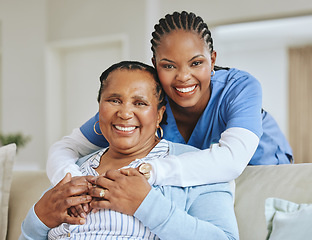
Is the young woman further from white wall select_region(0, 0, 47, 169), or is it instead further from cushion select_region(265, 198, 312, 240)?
white wall select_region(0, 0, 47, 169)

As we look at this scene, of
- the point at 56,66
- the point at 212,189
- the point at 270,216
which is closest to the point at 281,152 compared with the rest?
the point at 270,216

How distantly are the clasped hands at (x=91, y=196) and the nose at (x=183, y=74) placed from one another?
387mm

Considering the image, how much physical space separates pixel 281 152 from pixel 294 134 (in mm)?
6157

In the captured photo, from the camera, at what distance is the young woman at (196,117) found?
1.21 m

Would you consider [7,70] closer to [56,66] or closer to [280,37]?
[56,66]

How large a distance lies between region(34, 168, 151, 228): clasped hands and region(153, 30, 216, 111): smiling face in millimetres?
376

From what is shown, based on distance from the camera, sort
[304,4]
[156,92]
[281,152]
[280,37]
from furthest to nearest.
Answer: [280,37] → [304,4] → [281,152] → [156,92]

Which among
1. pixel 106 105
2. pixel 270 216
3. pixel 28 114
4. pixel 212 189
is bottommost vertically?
pixel 28 114

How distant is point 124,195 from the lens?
1121mm

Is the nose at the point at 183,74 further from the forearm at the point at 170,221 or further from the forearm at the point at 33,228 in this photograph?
the forearm at the point at 33,228

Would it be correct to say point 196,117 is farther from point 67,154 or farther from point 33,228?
point 33,228

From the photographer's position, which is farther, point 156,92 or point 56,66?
point 56,66

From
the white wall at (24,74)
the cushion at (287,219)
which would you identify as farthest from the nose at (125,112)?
the white wall at (24,74)

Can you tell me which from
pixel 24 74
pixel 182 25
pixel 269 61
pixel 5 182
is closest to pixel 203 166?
pixel 182 25
